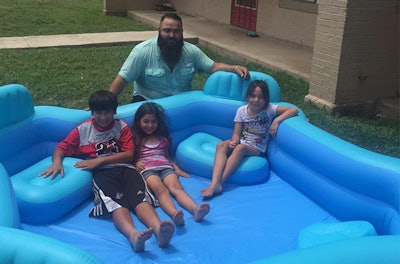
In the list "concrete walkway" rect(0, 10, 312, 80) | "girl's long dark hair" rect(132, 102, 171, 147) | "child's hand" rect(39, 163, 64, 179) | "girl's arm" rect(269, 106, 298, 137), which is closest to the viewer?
"child's hand" rect(39, 163, 64, 179)

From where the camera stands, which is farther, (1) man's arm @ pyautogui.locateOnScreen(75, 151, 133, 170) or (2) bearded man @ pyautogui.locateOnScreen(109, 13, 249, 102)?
(2) bearded man @ pyautogui.locateOnScreen(109, 13, 249, 102)

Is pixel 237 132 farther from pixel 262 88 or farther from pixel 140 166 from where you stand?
pixel 140 166

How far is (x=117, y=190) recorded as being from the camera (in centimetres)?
311

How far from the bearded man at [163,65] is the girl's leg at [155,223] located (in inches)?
45.7

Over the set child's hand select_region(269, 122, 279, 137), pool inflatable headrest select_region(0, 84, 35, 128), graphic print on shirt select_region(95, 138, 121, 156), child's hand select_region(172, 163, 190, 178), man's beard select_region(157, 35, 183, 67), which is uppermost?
man's beard select_region(157, 35, 183, 67)

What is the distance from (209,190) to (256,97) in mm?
762

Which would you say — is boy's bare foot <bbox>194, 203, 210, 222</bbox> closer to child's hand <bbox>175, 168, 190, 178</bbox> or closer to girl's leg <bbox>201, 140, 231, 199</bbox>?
girl's leg <bbox>201, 140, 231, 199</bbox>

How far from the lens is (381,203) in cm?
294

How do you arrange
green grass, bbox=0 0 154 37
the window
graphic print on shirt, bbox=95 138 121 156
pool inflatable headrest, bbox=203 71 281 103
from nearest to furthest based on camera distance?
graphic print on shirt, bbox=95 138 121 156, pool inflatable headrest, bbox=203 71 281 103, the window, green grass, bbox=0 0 154 37

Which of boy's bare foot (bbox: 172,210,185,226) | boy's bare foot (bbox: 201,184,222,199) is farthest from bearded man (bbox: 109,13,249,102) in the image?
boy's bare foot (bbox: 172,210,185,226)

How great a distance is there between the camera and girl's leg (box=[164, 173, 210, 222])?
302cm

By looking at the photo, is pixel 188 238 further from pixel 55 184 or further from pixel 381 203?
pixel 381 203

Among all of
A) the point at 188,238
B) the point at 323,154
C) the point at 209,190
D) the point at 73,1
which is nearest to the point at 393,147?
the point at 323,154

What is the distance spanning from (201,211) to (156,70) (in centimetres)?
140
